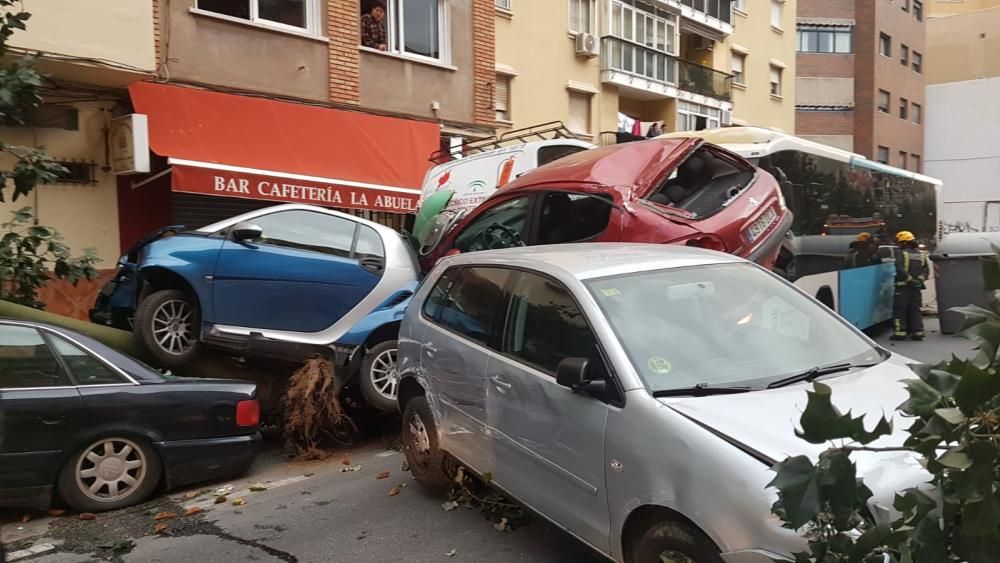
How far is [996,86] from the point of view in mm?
46625

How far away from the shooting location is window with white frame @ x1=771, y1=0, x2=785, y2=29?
32841mm

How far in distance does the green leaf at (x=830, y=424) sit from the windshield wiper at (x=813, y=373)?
4.47 feet

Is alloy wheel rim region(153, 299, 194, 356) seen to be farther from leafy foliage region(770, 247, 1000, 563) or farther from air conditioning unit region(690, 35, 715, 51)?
air conditioning unit region(690, 35, 715, 51)

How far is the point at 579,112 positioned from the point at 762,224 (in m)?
15.5

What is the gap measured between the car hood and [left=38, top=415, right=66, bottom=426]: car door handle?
3902mm

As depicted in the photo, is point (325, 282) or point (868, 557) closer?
point (868, 557)

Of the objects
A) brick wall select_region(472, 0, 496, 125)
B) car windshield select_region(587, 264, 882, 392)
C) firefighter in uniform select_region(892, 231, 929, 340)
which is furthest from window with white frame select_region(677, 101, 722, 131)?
car windshield select_region(587, 264, 882, 392)

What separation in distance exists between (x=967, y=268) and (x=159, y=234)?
11.8 metres

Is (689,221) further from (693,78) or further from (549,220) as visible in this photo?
(693,78)

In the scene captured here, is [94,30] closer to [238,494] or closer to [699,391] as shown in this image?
[238,494]

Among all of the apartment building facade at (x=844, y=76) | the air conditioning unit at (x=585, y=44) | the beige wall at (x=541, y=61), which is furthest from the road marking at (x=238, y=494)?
the apartment building facade at (x=844, y=76)

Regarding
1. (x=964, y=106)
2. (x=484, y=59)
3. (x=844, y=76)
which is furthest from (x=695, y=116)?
(x=964, y=106)

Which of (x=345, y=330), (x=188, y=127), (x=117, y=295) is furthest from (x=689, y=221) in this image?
(x=188, y=127)

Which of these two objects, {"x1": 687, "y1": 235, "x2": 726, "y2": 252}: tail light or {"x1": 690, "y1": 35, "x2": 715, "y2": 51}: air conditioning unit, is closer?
{"x1": 687, "y1": 235, "x2": 726, "y2": 252}: tail light
